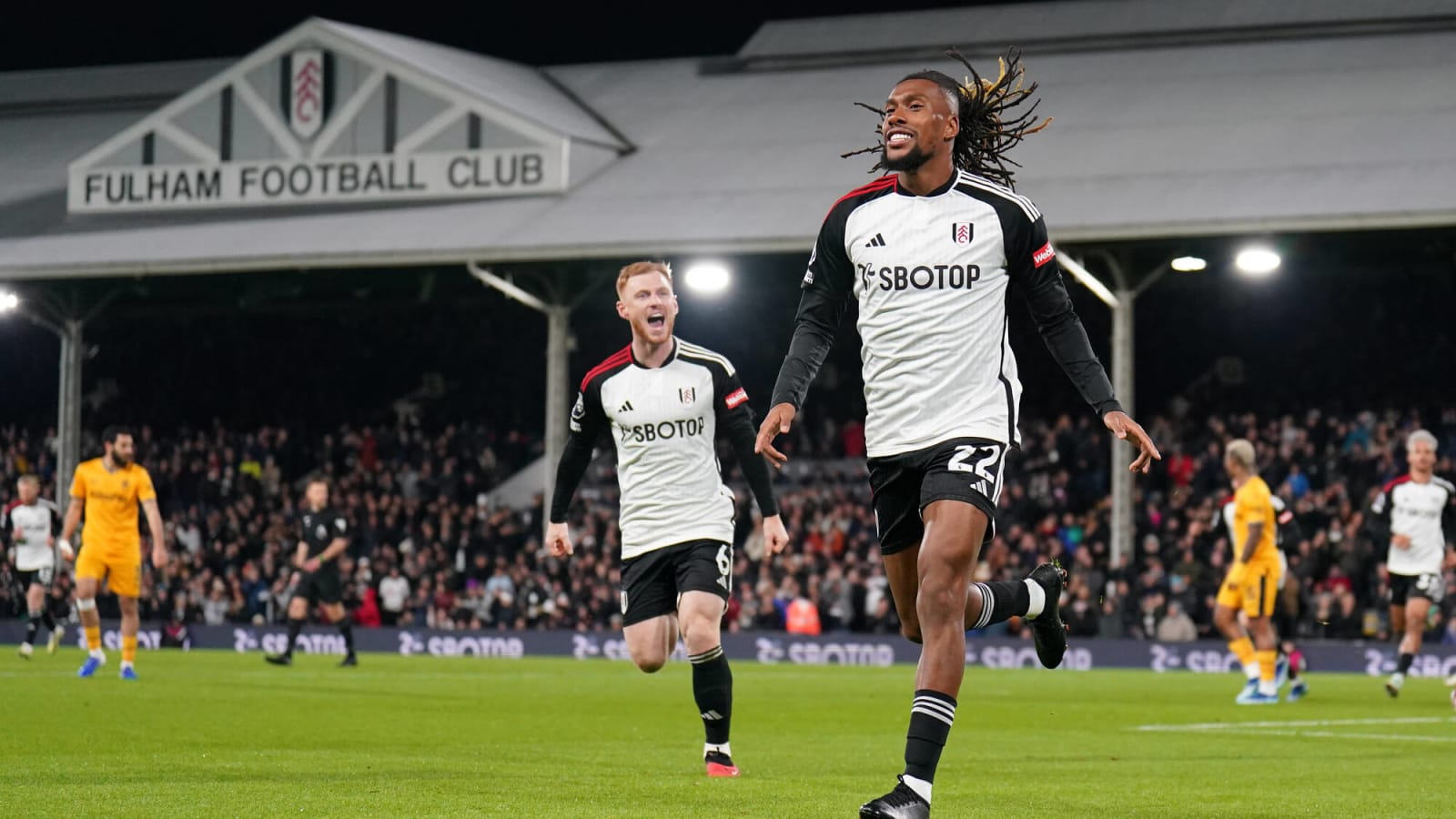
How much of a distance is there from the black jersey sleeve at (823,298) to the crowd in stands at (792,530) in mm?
15117

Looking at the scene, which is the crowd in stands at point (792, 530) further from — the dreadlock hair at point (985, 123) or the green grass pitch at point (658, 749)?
the dreadlock hair at point (985, 123)

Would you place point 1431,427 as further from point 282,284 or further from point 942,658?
point 942,658

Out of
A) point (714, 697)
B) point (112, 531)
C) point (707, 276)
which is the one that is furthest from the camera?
point (707, 276)

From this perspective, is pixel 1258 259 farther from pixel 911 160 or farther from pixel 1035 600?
pixel 911 160

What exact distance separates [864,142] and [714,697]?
73.8 feet

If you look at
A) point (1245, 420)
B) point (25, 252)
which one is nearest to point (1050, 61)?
point (1245, 420)

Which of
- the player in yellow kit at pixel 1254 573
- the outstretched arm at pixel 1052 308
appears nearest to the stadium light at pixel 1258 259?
the player in yellow kit at pixel 1254 573

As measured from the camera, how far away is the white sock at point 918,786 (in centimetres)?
639

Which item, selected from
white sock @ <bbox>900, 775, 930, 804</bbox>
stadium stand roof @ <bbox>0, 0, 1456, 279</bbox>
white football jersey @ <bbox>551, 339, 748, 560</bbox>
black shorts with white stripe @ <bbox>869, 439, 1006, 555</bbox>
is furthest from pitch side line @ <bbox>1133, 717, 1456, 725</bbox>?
stadium stand roof @ <bbox>0, 0, 1456, 279</bbox>

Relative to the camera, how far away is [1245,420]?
29828mm

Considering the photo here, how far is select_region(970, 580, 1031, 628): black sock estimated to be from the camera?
24.7 feet

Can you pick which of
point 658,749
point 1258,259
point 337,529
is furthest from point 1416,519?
point 337,529

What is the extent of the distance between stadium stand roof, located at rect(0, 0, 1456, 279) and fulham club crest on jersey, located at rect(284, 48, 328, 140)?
767mm

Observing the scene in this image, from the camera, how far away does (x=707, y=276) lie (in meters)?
28.5
